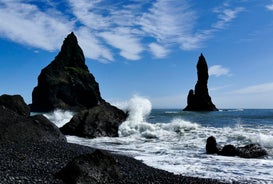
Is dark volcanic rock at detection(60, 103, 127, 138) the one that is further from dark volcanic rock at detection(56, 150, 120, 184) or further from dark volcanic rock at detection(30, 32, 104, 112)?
dark volcanic rock at detection(30, 32, 104, 112)

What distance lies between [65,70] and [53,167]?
102945 millimetres

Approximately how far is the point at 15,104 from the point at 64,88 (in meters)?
77.0

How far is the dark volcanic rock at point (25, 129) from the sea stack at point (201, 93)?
10026cm

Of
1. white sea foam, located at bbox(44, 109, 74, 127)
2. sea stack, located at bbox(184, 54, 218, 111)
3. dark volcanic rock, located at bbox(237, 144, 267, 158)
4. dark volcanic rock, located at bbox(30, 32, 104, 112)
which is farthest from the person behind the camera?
sea stack, located at bbox(184, 54, 218, 111)

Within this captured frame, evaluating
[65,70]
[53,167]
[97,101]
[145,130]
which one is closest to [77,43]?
[65,70]

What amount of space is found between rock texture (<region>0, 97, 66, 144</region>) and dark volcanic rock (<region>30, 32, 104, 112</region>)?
→ 7952 centimetres

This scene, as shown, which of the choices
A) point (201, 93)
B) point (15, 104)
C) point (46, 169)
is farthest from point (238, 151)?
A: point (201, 93)

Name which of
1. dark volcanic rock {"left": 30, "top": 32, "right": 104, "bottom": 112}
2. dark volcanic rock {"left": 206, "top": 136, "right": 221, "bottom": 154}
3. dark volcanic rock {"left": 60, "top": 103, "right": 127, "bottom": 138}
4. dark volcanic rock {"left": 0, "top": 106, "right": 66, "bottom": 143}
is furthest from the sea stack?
dark volcanic rock {"left": 0, "top": 106, "right": 66, "bottom": 143}

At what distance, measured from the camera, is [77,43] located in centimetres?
12525

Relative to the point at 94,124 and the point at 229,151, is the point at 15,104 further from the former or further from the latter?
the point at 229,151

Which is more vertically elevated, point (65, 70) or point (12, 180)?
point (65, 70)

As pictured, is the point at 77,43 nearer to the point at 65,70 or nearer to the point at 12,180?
the point at 65,70

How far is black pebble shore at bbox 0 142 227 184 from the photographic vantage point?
32.3ft

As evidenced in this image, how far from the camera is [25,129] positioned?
61.0ft
